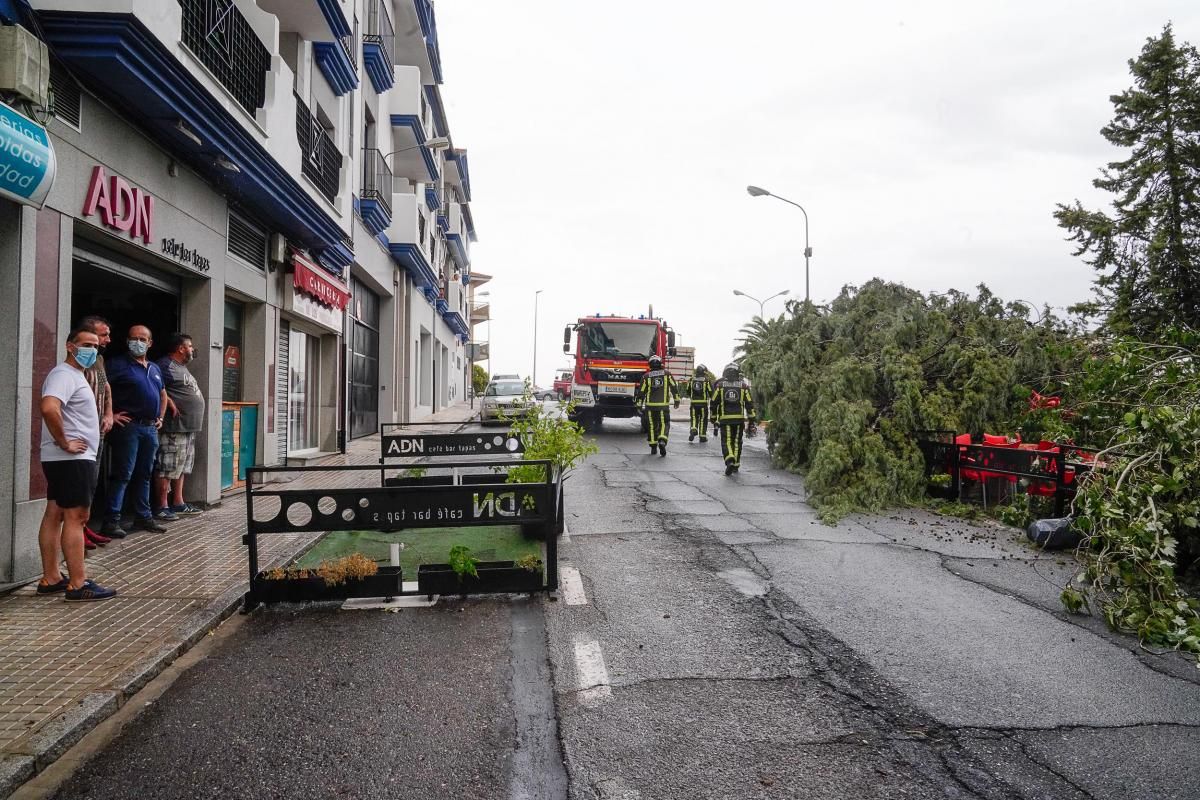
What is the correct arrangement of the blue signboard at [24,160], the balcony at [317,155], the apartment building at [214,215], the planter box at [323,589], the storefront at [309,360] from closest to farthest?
the blue signboard at [24,160], the planter box at [323,589], the apartment building at [214,215], the balcony at [317,155], the storefront at [309,360]

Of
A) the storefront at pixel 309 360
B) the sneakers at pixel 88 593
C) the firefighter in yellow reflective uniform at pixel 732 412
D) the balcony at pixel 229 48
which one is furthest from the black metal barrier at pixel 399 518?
the firefighter in yellow reflective uniform at pixel 732 412

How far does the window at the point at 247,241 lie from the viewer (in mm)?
9812

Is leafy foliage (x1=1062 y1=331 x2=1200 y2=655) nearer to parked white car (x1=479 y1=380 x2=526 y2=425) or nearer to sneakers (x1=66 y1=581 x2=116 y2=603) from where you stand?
sneakers (x1=66 y1=581 x2=116 y2=603)

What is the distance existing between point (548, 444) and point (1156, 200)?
2639cm

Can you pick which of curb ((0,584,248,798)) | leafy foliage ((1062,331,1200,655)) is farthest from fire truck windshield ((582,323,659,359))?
curb ((0,584,248,798))

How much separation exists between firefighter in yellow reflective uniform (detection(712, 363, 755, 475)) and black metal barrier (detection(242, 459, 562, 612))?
792cm

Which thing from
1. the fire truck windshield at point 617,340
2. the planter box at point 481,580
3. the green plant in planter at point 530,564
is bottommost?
the planter box at point 481,580

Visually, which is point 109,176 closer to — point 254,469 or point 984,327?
point 254,469

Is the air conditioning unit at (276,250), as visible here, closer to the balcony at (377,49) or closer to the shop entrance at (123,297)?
the shop entrance at (123,297)

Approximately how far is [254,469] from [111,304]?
163 inches

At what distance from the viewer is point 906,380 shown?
385 inches

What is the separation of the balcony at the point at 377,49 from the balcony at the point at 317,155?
14.6 ft

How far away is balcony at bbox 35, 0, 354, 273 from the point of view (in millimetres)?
5805

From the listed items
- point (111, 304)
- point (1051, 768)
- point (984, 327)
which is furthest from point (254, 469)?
point (984, 327)
